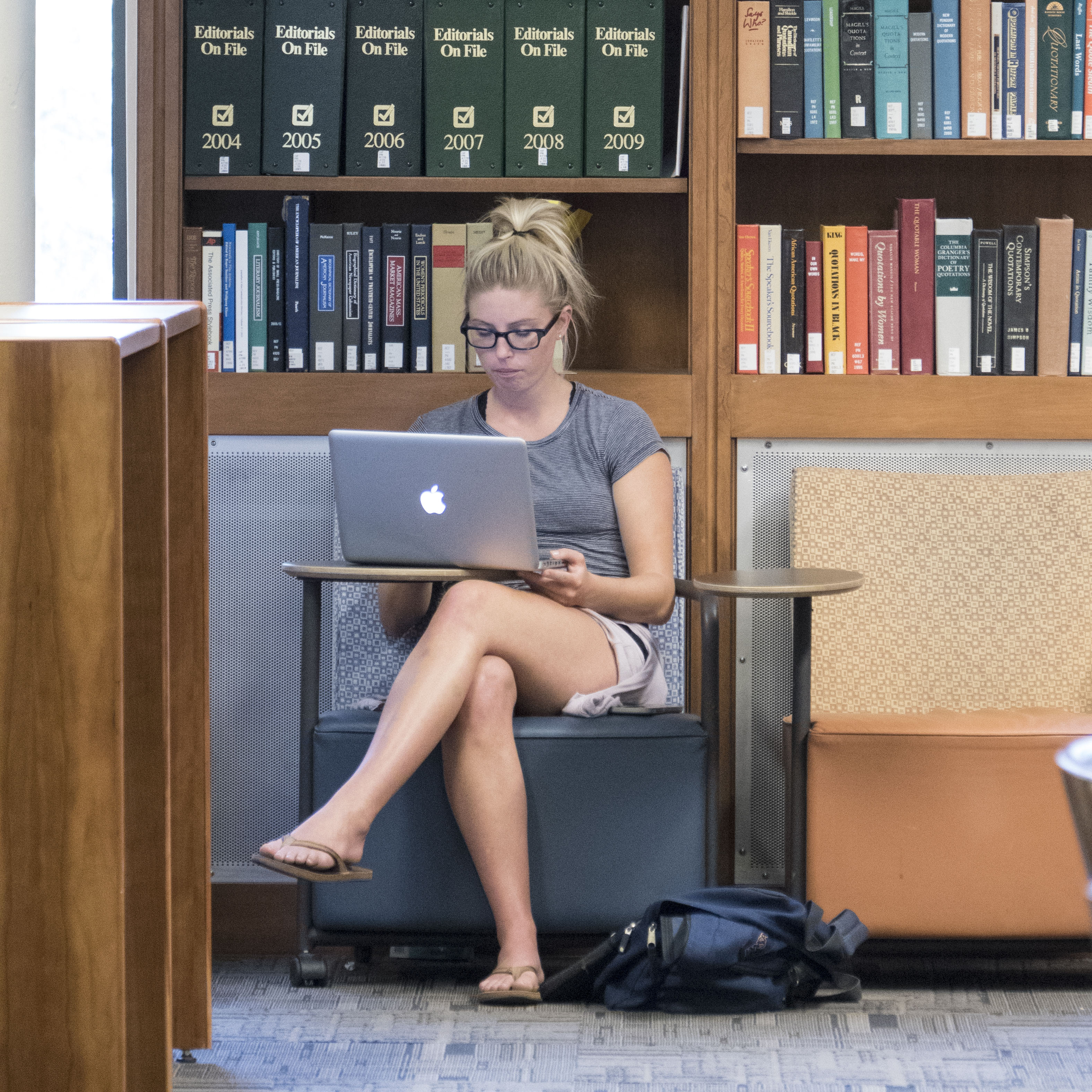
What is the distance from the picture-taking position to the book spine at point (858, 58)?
7.93 feet

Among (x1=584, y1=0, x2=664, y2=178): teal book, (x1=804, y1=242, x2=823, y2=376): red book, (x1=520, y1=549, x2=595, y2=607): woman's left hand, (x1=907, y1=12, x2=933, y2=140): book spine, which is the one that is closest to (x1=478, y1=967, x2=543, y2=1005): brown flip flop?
(x1=520, y1=549, x2=595, y2=607): woman's left hand

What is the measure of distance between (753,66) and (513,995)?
165 cm

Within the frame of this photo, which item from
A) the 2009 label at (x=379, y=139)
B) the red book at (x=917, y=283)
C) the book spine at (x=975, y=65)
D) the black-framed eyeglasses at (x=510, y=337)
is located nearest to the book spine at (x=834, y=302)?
the red book at (x=917, y=283)

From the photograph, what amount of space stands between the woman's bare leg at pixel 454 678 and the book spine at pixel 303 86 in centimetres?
93

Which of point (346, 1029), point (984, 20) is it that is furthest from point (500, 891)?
point (984, 20)

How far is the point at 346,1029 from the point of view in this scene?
1.92 m

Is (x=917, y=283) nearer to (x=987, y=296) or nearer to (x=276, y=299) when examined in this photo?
(x=987, y=296)

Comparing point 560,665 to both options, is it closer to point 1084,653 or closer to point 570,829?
point 570,829

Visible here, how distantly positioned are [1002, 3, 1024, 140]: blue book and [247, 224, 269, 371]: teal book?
1.36 metres

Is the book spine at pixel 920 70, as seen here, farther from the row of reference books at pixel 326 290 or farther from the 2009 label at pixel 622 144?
the row of reference books at pixel 326 290

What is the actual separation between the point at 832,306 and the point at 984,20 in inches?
22.4

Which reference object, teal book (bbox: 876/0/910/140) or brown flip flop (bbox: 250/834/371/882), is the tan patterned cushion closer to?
teal book (bbox: 876/0/910/140)

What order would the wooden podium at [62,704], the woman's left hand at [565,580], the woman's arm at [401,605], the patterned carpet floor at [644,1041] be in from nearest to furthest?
the wooden podium at [62,704]
the patterned carpet floor at [644,1041]
the woman's left hand at [565,580]
the woman's arm at [401,605]

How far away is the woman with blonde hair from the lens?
193cm
